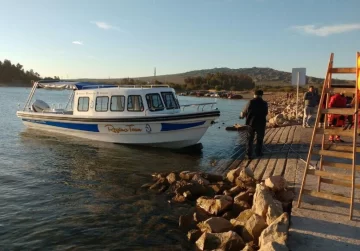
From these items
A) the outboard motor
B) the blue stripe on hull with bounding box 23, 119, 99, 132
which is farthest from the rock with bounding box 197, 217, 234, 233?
the outboard motor

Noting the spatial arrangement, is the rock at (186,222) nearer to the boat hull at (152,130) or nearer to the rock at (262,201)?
the rock at (262,201)

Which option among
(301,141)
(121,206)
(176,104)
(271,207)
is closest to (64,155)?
(176,104)

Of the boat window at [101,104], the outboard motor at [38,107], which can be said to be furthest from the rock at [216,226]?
the outboard motor at [38,107]

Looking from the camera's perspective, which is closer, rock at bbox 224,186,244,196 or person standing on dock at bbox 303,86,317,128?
rock at bbox 224,186,244,196

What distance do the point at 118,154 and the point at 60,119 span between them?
17.4 feet

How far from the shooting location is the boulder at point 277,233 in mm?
4894

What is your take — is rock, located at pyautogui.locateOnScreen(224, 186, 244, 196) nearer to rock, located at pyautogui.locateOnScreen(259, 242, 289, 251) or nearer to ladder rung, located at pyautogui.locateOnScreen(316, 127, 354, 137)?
ladder rung, located at pyautogui.locateOnScreen(316, 127, 354, 137)

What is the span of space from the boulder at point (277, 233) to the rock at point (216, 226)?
1.20 metres

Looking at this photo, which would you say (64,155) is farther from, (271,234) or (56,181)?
(271,234)

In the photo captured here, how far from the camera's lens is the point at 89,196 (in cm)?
912

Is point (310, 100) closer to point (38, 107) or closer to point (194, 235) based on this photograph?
point (194, 235)

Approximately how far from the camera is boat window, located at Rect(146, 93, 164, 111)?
49.0 ft

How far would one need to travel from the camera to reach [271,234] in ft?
16.6

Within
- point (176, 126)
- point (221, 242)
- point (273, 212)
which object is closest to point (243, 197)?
point (273, 212)
